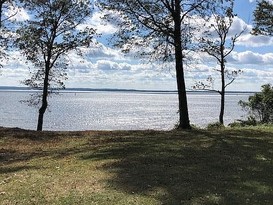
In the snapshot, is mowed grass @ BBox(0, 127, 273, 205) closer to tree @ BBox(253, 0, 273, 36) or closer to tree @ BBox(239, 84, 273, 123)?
tree @ BBox(253, 0, 273, 36)

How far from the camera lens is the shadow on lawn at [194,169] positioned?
9.84 metres

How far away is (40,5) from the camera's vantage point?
28.8 metres

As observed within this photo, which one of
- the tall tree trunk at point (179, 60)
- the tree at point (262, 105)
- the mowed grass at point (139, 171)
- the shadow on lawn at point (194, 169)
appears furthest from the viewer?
the tree at point (262, 105)

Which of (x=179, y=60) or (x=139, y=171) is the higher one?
(x=179, y=60)

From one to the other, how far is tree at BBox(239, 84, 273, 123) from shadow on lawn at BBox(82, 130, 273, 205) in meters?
30.3

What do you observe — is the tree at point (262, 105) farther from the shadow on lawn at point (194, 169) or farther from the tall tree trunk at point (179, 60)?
the shadow on lawn at point (194, 169)

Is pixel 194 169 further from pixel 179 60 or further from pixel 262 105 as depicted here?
pixel 262 105

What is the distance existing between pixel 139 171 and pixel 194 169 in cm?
159

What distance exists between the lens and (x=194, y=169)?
1244 cm

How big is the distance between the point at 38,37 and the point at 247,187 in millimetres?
20798

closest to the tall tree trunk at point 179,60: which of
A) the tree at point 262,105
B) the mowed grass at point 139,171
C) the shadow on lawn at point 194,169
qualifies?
the mowed grass at point 139,171

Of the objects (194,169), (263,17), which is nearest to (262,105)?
(263,17)

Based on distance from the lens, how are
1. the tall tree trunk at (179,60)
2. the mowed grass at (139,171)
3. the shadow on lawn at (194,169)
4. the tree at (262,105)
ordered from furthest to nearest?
1. the tree at (262,105)
2. the tall tree trunk at (179,60)
3. the shadow on lawn at (194,169)
4. the mowed grass at (139,171)

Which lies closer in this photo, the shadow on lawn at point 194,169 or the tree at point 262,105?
the shadow on lawn at point 194,169
